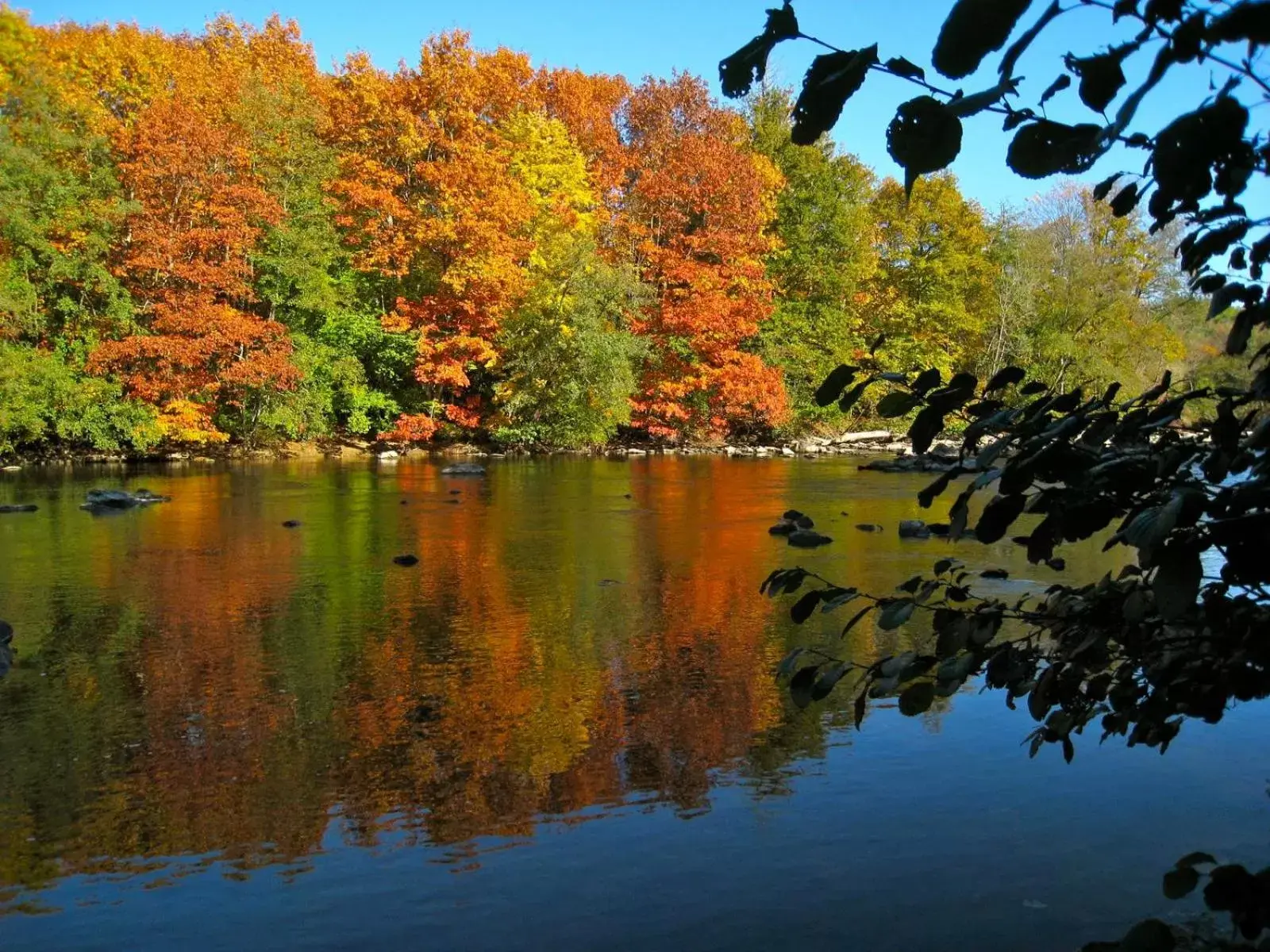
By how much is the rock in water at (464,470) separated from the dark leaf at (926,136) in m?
26.2

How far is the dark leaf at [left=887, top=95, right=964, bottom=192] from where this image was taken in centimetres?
146

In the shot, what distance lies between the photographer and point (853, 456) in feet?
118

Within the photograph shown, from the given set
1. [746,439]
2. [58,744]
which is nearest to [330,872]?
[58,744]

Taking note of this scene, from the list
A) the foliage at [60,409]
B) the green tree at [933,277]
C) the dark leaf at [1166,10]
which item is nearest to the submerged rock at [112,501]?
the foliage at [60,409]

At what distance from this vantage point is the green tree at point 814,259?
1667 inches

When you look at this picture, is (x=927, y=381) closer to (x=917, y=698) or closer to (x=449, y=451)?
(x=917, y=698)

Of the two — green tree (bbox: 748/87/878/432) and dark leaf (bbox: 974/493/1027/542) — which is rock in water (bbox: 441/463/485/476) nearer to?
green tree (bbox: 748/87/878/432)

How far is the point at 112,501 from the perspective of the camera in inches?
771

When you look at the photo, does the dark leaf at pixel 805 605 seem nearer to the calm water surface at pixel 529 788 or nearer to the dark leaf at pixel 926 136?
the dark leaf at pixel 926 136

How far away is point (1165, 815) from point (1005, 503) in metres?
4.27

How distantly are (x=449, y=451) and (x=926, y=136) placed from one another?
3597cm

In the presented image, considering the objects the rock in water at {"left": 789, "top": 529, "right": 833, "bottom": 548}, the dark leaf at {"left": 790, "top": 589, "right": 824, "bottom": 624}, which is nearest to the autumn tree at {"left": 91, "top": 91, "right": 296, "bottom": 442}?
the rock in water at {"left": 789, "top": 529, "right": 833, "bottom": 548}

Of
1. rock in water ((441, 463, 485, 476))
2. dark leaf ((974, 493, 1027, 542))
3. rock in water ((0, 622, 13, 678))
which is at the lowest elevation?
rock in water ((0, 622, 13, 678))

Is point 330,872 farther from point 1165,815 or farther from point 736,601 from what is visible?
point 736,601
